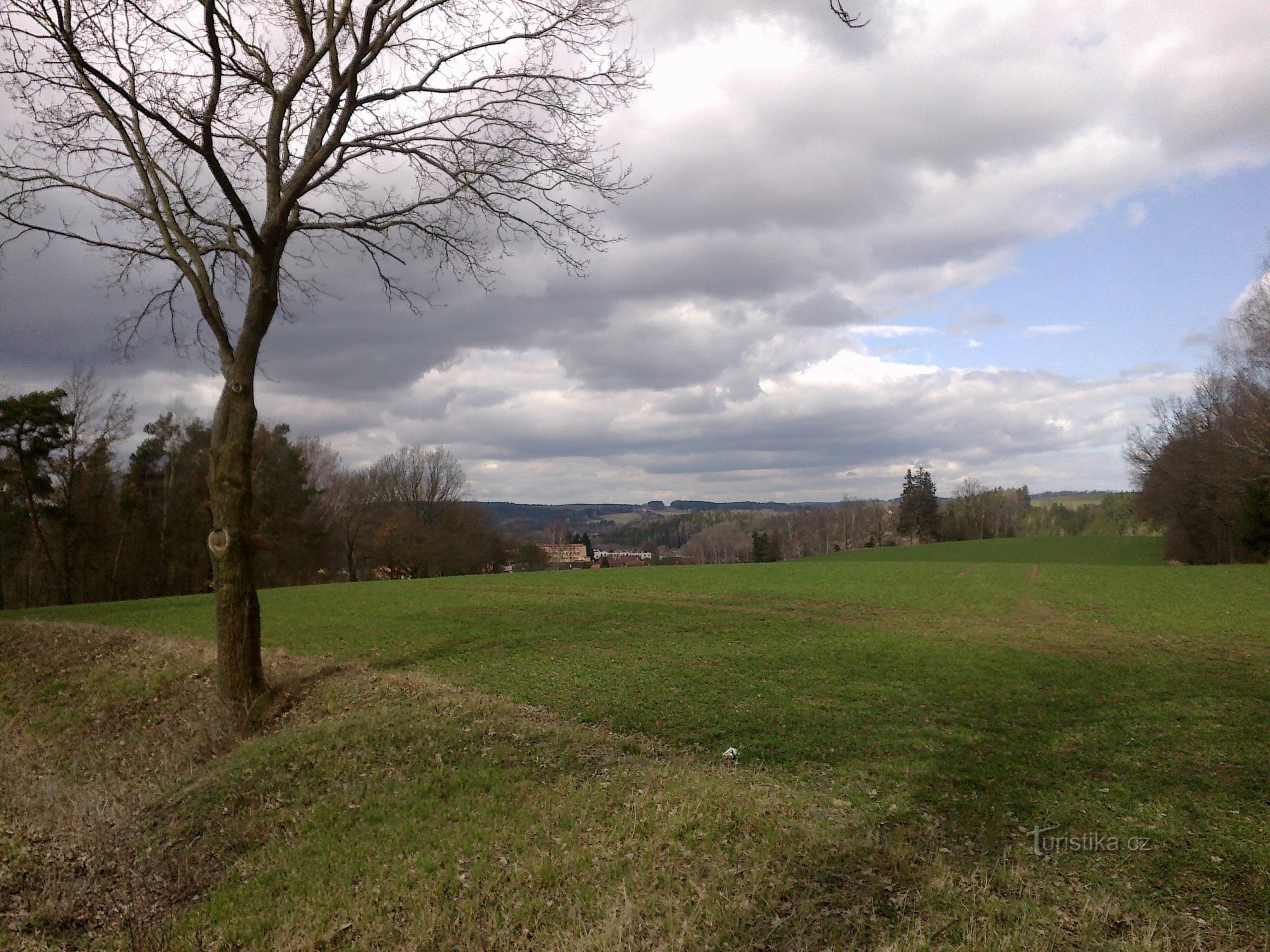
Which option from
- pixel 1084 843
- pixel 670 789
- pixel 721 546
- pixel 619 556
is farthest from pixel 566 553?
pixel 1084 843

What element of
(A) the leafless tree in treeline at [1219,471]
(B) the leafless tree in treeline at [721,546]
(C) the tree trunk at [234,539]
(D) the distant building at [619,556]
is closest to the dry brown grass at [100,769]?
(C) the tree trunk at [234,539]

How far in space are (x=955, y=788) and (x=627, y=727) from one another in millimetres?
3877

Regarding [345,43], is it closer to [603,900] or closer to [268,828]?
[268,828]

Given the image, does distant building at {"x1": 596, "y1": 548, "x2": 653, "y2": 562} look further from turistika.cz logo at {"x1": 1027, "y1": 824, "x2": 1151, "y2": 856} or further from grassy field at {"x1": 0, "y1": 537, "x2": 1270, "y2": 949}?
turistika.cz logo at {"x1": 1027, "y1": 824, "x2": 1151, "y2": 856}

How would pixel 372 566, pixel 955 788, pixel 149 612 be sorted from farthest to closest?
1. pixel 372 566
2. pixel 149 612
3. pixel 955 788

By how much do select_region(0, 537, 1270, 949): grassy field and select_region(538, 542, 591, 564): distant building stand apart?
71201 millimetres

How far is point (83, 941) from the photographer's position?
16.9ft

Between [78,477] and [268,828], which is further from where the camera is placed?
[78,477]

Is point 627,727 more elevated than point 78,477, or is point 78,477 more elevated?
point 78,477

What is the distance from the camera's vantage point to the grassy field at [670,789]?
192 inches

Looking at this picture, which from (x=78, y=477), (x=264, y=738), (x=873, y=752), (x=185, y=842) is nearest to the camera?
(x=185, y=842)

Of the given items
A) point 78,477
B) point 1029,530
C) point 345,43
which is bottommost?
point 1029,530

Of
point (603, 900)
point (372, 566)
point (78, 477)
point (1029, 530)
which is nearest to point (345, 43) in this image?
point (603, 900)

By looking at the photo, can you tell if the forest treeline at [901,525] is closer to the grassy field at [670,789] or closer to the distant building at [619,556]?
the distant building at [619,556]
